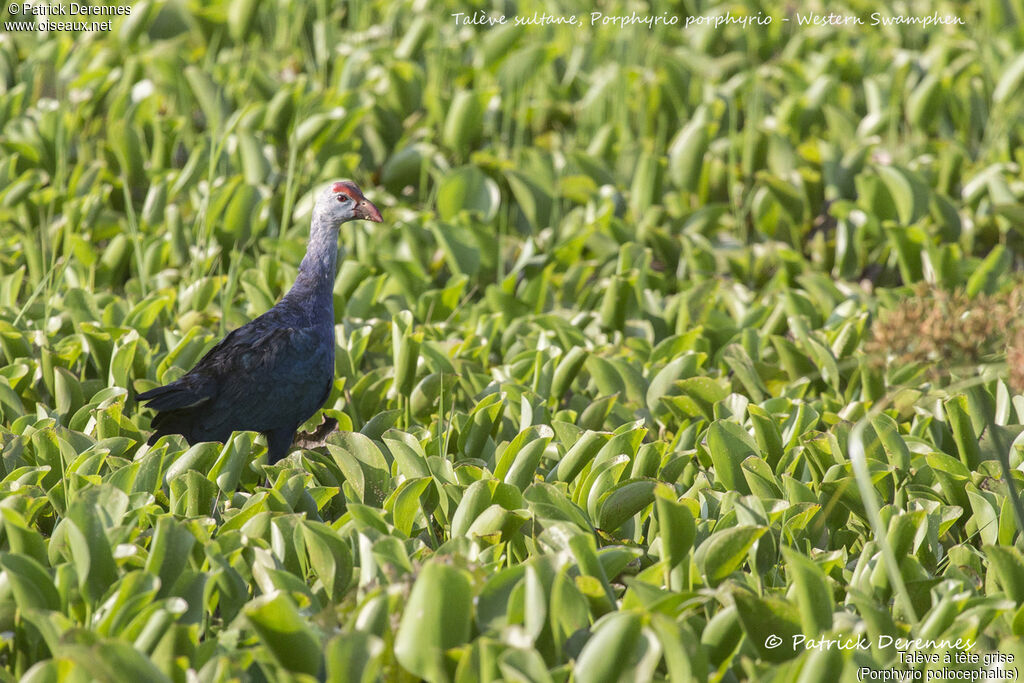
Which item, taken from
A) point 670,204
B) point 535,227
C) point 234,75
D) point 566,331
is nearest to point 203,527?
point 566,331

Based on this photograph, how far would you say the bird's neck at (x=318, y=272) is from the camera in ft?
13.2

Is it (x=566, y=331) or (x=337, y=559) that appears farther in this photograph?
(x=566, y=331)

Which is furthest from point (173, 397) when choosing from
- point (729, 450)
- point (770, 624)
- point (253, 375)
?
point (770, 624)

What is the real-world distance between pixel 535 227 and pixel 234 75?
81.1 inches

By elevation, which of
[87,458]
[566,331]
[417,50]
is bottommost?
[566,331]

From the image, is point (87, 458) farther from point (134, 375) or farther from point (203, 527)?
point (134, 375)

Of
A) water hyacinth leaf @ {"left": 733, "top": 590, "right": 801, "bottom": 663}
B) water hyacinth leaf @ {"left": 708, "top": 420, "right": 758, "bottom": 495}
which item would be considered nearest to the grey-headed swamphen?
water hyacinth leaf @ {"left": 708, "top": 420, "right": 758, "bottom": 495}

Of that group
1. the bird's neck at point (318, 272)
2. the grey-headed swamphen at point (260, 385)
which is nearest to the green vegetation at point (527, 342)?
the grey-headed swamphen at point (260, 385)

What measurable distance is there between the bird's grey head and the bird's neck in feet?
0.10

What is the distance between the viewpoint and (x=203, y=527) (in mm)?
2809

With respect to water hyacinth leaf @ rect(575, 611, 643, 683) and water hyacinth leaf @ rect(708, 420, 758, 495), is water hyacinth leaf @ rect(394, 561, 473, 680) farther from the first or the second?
water hyacinth leaf @ rect(708, 420, 758, 495)

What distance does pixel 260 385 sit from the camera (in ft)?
12.1

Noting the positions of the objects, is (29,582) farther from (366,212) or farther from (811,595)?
(366,212)

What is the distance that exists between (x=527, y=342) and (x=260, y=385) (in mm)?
1112
